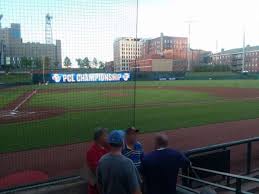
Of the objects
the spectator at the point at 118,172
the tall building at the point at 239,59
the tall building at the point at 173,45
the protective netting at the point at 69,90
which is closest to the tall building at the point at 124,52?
the protective netting at the point at 69,90

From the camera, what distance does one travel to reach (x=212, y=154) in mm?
6863

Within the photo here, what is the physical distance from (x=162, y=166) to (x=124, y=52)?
196 inches

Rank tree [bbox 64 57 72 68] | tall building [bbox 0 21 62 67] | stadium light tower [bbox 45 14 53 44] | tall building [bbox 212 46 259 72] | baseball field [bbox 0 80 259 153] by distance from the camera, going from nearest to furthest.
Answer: tall building [bbox 0 21 62 67], stadium light tower [bbox 45 14 53 44], tree [bbox 64 57 72 68], baseball field [bbox 0 80 259 153], tall building [bbox 212 46 259 72]

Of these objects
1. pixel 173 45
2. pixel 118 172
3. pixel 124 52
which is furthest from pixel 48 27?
pixel 173 45

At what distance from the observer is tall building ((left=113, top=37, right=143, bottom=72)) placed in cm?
799

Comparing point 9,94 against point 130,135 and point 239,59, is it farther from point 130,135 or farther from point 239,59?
point 239,59

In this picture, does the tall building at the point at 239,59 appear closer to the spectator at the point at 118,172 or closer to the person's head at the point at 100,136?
the person's head at the point at 100,136

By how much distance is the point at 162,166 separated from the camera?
3.80 m

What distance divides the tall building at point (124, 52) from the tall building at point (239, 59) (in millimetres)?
96374

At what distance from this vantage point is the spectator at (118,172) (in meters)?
3.34

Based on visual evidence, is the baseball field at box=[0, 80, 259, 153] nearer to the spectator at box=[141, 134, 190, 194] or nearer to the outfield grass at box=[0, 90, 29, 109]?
the outfield grass at box=[0, 90, 29, 109]

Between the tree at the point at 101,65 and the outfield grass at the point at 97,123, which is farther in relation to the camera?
the outfield grass at the point at 97,123

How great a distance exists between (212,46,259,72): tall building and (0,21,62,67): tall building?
323 ft

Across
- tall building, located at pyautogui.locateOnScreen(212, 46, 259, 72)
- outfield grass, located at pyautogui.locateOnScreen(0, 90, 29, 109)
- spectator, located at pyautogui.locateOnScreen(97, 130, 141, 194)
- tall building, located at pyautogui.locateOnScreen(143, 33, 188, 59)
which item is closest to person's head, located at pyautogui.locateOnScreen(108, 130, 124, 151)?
spectator, located at pyautogui.locateOnScreen(97, 130, 141, 194)
